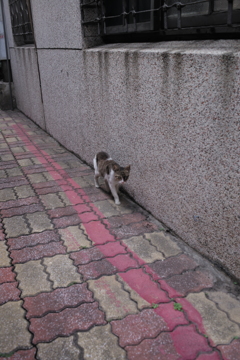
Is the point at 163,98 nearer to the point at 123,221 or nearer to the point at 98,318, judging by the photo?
the point at 123,221

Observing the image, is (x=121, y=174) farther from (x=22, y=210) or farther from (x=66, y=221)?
(x=22, y=210)

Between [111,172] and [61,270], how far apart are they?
145 cm

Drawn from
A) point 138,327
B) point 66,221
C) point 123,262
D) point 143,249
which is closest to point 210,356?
point 138,327

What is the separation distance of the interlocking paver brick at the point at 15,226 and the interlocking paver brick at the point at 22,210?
0.33 feet

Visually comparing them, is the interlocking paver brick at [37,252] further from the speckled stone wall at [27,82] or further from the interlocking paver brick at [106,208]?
the speckled stone wall at [27,82]

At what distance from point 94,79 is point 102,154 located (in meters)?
1.14

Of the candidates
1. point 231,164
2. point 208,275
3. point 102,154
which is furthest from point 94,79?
point 208,275

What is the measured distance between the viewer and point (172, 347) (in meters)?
2.01

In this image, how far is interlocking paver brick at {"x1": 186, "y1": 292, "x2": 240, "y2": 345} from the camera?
2086 mm

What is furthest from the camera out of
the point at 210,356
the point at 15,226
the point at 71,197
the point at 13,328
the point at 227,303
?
the point at 71,197

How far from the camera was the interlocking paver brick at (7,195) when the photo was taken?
4.11m

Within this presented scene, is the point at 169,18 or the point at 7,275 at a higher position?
the point at 169,18

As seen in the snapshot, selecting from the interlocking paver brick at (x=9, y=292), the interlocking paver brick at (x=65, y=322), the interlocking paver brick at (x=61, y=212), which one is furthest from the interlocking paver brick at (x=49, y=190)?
the interlocking paver brick at (x=65, y=322)

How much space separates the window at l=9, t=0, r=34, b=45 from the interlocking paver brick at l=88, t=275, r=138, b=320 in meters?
6.78
